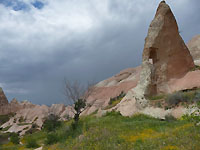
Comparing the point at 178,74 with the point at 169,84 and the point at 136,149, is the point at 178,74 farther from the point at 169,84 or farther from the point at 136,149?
the point at 136,149

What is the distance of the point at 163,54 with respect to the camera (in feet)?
55.8

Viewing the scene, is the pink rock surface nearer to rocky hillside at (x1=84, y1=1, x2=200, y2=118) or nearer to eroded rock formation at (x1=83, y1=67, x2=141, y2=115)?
rocky hillside at (x1=84, y1=1, x2=200, y2=118)

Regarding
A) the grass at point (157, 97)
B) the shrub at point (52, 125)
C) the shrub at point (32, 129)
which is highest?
the grass at point (157, 97)

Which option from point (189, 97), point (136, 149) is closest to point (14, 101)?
point (189, 97)

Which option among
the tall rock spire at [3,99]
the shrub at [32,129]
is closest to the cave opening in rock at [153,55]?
the shrub at [32,129]

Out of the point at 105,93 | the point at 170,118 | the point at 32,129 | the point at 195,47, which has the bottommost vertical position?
the point at 32,129

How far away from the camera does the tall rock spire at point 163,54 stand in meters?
16.3

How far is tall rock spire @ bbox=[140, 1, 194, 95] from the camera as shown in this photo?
642 inches

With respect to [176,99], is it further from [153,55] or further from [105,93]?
[105,93]

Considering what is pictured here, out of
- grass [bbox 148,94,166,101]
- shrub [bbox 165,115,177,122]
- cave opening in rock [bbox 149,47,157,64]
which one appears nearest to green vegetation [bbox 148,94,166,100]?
grass [bbox 148,94,166,101]

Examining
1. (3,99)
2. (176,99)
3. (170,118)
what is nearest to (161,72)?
(176,99)

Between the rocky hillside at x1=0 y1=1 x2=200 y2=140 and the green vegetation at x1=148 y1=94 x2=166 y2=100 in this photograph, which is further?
the green vegetation at x1=148 y1=94 x2=166 y2=100

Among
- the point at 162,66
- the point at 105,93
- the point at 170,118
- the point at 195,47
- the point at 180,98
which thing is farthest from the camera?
the point at 195,47

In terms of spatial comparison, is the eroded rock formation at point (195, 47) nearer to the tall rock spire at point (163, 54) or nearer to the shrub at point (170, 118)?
the tall rock spire at point (163, 54)
